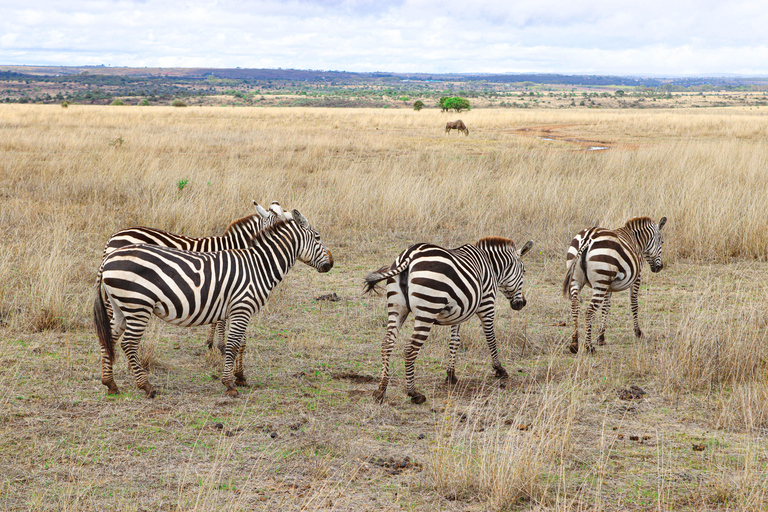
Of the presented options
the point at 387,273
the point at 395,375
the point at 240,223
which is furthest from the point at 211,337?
the point at 387,273

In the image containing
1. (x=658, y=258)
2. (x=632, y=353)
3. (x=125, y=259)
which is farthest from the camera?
(x=658, y=258)

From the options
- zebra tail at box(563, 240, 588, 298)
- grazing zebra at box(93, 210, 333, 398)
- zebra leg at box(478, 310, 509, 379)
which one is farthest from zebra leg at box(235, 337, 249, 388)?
zebra tail at box(563, 240, 588, 298)

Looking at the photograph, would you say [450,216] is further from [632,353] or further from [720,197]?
[632,353]

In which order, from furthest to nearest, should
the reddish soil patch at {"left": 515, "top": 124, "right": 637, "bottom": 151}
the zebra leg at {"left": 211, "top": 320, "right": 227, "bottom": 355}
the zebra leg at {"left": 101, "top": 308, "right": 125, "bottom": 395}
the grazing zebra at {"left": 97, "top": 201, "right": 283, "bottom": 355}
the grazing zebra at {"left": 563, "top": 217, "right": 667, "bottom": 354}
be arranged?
the reddish soil patch at {"left": 515, "top": 124, "right": 637, "bottom": 151} < the grazing zebra at {"left": 563, "top": 217, "right": 667, "bottom": 354} < the zebra leg at {"left": 211, "top": 320, "right": 227, "bottom": 355} < the grazing zebra at {"left": 97, "top": 201, "right": 283, "bottom": 355} < the zebra leg at {"left": 101, "top": 308, "right": 125, "bottom": 395}

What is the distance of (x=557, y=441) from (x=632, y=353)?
227cm

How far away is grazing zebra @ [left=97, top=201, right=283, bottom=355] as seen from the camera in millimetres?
5672

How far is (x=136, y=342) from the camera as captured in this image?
4.74 metres

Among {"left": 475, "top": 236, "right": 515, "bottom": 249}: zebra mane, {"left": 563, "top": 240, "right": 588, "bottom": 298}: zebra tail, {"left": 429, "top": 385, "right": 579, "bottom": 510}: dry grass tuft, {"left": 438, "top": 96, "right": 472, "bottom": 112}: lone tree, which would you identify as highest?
{"left": 438, "top": 96, "right": 472, "bottom": 112}: lone tree

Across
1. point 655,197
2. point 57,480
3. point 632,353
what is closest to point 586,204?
point 655,197

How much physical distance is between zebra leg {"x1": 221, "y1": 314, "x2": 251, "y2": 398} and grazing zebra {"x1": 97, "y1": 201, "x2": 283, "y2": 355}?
2.57ft

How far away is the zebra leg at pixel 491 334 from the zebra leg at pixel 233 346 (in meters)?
2.04

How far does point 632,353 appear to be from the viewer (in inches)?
230

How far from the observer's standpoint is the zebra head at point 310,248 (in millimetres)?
5617

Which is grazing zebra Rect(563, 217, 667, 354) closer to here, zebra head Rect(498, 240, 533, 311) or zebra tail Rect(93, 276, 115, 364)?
zebra head Rect(498, 240, 533, 311)
